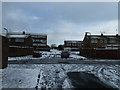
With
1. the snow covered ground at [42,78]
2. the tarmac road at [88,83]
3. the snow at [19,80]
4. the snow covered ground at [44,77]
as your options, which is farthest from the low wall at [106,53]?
the snow at [19,80]

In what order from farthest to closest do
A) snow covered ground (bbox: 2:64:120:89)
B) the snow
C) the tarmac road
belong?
snow covered ground (bbox: 2:64:120:89) < the snow < the tarmac road

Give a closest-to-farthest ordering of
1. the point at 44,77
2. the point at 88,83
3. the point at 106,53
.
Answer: the point at 88,83 < the point at 44,77 < the point at 106,53

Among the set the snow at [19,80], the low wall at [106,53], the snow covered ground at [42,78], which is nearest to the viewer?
the snow at [19,80]

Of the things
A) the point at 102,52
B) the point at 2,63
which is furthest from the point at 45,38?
the point at 2,63

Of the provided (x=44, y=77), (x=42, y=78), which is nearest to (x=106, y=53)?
(x=44, y=77)

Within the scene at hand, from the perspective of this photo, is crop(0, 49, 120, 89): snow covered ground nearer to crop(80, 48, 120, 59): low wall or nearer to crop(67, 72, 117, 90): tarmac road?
crop(67, 72, 117, 90): tarmac road

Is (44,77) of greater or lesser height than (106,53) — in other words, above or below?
below

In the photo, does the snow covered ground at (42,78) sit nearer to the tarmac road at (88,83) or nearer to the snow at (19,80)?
the snow at (19,80)

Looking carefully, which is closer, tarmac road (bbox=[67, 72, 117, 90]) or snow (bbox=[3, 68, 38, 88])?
tarmac road (bbox=[67, 72, 117, 90])

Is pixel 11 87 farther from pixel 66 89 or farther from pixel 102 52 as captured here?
pixel 102 52

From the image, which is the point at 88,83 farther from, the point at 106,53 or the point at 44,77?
the point at 106,53

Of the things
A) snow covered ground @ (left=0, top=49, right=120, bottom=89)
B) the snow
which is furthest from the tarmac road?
the snow

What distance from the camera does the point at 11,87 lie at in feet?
28.3

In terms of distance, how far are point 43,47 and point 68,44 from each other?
20.4 meters
